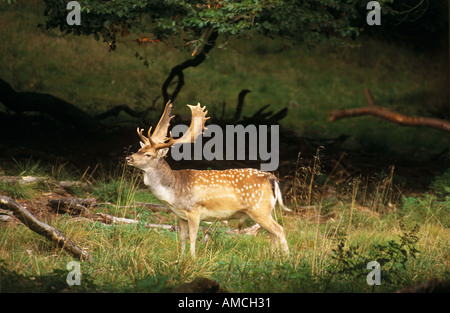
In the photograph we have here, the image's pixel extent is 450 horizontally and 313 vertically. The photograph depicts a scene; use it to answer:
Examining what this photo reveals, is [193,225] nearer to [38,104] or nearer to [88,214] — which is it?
[88,214]

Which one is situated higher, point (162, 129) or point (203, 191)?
point (162, 129)

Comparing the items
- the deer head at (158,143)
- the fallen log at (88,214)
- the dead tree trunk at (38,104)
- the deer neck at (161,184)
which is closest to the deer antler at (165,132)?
the deer head at (158,143)

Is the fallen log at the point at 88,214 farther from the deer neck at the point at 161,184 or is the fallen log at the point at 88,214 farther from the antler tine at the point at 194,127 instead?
the antler tine at the point at 194,127

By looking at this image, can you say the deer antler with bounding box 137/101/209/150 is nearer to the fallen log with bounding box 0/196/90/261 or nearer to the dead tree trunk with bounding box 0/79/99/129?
the fallen log with bounding box 0/196/90/261

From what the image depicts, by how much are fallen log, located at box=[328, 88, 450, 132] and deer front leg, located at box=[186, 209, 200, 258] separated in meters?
2.40

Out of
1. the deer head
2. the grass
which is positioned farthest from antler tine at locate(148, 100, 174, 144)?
the grass

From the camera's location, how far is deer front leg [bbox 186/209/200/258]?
7672mm

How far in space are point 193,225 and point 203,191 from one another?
0.41m

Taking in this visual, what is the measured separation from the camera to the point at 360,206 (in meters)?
10.8

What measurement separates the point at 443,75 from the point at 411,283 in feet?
51.5

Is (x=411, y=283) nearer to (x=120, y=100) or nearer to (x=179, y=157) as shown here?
(x=179, y=157)

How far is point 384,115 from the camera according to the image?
10.9m

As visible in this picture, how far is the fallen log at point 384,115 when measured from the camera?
379 inches

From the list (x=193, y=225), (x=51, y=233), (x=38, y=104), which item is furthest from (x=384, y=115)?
(x=38, y=104)
